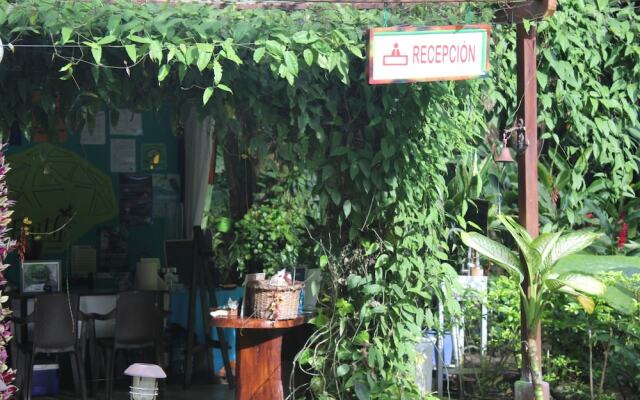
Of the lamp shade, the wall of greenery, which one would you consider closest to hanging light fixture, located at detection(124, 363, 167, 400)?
the lamp shade

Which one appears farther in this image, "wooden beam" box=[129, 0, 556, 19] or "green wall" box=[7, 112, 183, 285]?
"green wall" box=[7, 112, 183, 285]

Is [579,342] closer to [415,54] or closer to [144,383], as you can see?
[415,54]

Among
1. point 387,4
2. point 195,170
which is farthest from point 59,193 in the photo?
point 387,4

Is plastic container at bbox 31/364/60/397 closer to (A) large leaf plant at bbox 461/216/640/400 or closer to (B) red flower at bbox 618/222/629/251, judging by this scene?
→ (A) large leaf plant at bbox 461/216/640/400

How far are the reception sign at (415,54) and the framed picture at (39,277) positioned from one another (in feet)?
13.8

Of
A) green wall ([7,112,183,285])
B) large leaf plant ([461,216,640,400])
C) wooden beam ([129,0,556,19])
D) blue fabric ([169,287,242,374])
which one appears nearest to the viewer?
wooden beam ([129,0,556,19])

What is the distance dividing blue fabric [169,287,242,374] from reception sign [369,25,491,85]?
3.92 meters

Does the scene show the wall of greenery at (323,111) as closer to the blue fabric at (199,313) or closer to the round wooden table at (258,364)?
the round wooden table at (258,364)

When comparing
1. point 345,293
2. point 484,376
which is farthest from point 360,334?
point 484,376

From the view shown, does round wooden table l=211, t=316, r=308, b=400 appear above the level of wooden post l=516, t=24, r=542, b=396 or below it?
below

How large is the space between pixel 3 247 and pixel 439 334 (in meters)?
3.39

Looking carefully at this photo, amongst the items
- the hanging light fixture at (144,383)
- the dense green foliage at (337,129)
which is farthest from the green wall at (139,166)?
the hanging light fixture at (144,383)

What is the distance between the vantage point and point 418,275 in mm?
6289

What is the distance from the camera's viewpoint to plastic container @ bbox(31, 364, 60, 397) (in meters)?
8.20
